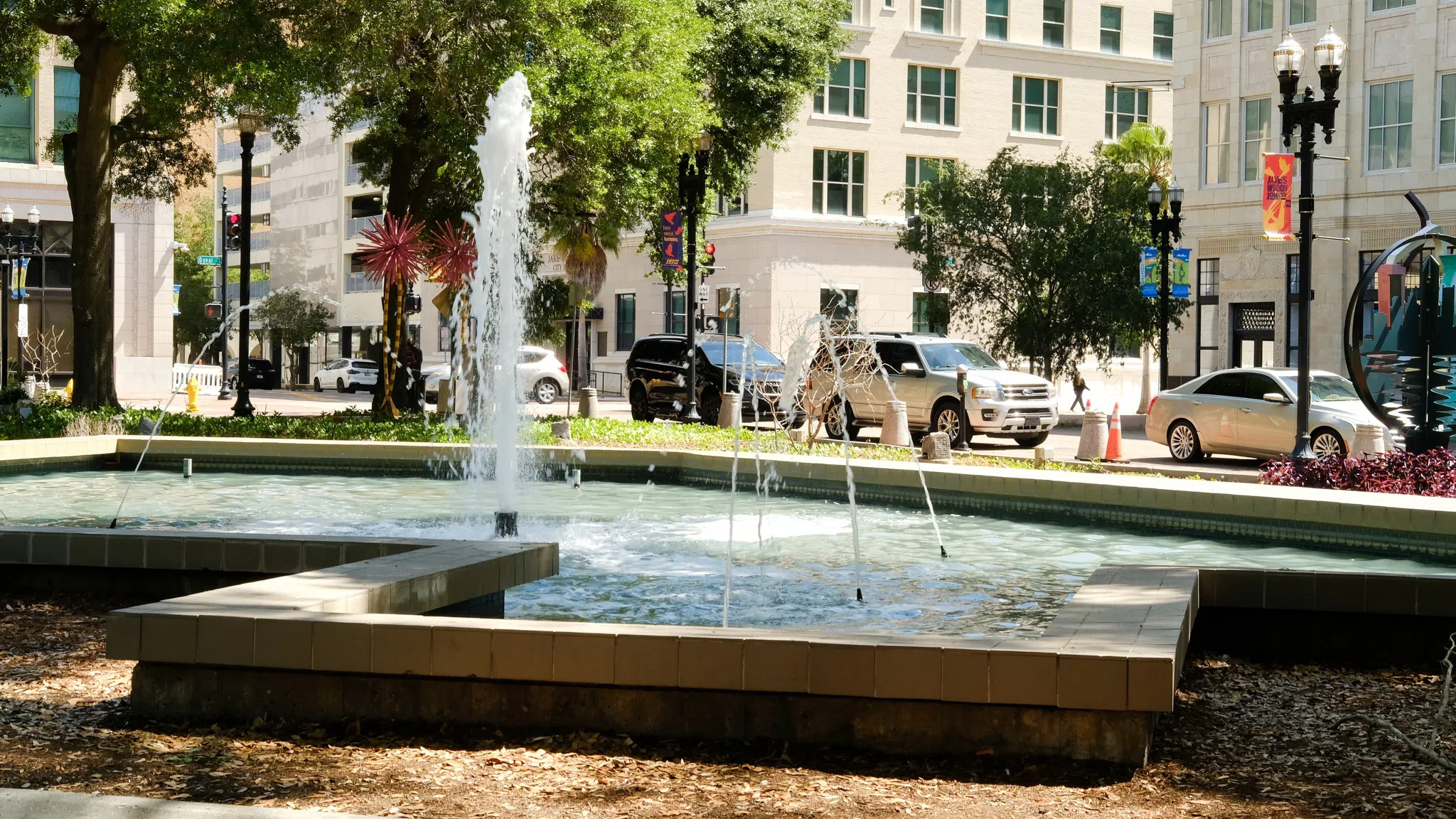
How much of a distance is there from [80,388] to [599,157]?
9.12m

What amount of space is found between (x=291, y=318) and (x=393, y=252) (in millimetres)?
50748

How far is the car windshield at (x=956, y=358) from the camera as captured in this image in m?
26.3

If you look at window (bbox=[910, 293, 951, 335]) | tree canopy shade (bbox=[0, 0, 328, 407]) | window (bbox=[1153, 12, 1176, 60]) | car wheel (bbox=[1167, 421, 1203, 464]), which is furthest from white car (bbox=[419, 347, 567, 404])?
window (bbox=[1153, 12, 1176, 60])

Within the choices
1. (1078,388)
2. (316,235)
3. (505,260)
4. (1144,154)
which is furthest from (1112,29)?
(505,260)

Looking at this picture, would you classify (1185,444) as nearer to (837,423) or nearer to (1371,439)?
(1371,439)

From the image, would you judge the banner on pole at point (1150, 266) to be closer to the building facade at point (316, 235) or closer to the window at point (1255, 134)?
the window at point (1255, 134)

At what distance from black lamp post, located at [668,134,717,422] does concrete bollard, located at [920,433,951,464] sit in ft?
27.6

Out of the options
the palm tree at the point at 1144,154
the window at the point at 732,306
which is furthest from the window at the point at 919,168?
the window at the point at 732,306

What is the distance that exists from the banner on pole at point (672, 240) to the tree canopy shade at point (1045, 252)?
28.5ft

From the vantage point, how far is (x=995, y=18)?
54594mm

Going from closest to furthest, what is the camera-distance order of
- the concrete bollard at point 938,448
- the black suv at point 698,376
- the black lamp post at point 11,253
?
the concrete bollard at point 938,448 < the black suv at point 698,376 < the black lamp post at point 11,253

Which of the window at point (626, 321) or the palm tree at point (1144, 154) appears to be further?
the window at point (626, 321)

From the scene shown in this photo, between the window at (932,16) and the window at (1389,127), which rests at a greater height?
the window at (932,16)

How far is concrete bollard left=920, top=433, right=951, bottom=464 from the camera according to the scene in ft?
60.4
